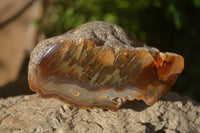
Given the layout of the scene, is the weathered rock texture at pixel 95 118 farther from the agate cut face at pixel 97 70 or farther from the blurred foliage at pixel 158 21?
the blurred foliage at pixel 158 21

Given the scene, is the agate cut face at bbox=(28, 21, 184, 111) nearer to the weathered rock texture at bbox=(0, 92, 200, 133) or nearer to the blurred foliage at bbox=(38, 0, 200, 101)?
the weathered rock texture at bbox=(0, 92, 200, 133)

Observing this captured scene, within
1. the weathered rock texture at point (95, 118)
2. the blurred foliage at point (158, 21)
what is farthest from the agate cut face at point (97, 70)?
the blurred foliage at point (158, 21)

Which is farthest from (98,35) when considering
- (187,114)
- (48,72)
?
(187,114)

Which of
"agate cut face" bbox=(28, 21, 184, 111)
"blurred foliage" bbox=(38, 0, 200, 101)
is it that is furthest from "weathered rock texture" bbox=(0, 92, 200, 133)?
"blurred foliage" bbox=(38, 0, 200, 101)

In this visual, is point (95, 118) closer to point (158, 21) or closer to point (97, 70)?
point (97, 70)

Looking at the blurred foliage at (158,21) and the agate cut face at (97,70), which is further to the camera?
the blurred foliage at (158,21)
